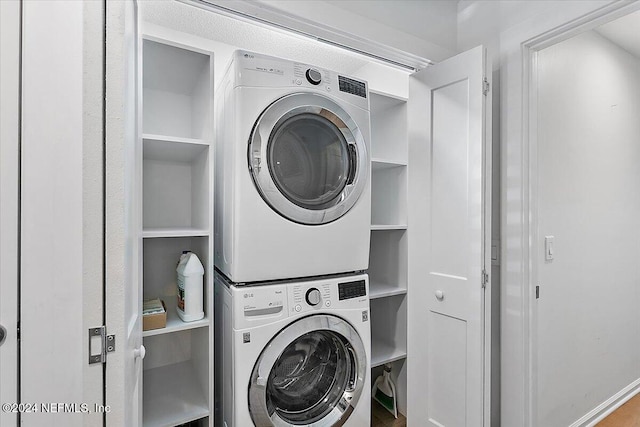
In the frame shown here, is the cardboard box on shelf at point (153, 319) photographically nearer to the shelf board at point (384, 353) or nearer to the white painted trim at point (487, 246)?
the shelf board at point (384, 353)

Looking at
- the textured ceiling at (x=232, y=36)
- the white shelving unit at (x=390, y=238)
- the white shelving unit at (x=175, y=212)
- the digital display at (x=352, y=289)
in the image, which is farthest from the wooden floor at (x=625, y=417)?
the textured ceiling at (x=232, y=36)

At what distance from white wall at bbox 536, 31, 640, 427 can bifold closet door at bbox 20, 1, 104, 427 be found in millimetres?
1953

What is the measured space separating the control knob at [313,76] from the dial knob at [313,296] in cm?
92

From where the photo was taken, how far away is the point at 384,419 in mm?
2143

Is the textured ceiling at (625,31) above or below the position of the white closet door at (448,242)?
above

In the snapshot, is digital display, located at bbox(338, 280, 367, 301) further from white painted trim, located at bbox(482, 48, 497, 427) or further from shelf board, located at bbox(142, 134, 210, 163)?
shelf board, located at bbox(142, 134, 210, 163)

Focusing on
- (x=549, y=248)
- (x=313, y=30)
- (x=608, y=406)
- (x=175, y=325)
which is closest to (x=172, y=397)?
(x=175, y=325)

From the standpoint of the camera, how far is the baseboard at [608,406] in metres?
2.23

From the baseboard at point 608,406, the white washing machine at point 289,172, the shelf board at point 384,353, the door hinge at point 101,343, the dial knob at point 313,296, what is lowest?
the baseboard at point 608,406

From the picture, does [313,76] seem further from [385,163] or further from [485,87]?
[485,87]

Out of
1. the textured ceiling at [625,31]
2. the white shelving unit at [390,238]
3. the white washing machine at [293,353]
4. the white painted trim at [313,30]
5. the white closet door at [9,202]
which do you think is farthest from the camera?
the textured ceiling at [625,31]

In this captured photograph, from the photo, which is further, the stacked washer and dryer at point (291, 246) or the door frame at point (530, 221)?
the door frame at point (530, 221)

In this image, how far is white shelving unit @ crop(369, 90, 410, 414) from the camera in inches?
81.0

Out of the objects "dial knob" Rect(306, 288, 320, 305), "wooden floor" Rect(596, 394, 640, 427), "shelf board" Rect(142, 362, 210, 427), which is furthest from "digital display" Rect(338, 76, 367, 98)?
"wooden floor" Rect(596, 394, 640, 427)
